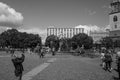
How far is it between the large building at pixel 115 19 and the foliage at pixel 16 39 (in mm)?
44650

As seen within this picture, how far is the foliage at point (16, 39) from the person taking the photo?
112m

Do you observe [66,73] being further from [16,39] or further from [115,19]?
[16,39]

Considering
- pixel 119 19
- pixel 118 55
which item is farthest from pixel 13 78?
pixel 119 19

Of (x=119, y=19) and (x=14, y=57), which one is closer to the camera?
(x=14, y=57)

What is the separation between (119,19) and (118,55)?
310 feet

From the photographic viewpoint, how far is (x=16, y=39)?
115 m

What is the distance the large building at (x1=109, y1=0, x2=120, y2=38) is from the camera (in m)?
104

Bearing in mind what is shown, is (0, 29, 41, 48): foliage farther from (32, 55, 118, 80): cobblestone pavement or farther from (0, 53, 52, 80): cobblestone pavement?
(32, 55, 118, 80): cobblestone pavement

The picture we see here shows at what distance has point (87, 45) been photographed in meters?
118

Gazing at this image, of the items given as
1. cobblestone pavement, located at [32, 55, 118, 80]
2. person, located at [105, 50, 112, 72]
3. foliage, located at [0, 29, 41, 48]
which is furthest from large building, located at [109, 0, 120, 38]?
person, located at [105, 50, 112, 72]

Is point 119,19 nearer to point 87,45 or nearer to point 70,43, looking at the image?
point 87,45

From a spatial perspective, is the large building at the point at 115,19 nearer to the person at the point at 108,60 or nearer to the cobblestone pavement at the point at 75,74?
the cobblestone pavement at the point at 75,74

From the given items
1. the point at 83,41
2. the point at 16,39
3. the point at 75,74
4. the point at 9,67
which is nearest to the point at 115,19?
the point at 83,41

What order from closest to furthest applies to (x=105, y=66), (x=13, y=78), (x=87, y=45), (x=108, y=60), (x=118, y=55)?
(x=13, y=78) < (x=118, y=55) < (x=108, y=60) < (x=105, y=66) < (x=87, y=45)
